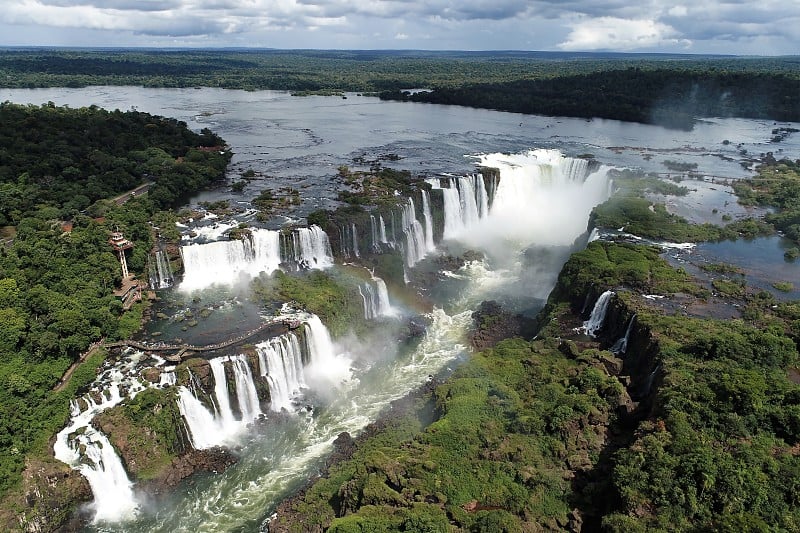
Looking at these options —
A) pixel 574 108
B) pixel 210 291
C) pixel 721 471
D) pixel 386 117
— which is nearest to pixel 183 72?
pixel 386 117

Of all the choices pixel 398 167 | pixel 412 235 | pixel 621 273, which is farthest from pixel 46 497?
pixel 398 167

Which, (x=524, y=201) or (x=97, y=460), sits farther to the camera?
(x=524, y=201)

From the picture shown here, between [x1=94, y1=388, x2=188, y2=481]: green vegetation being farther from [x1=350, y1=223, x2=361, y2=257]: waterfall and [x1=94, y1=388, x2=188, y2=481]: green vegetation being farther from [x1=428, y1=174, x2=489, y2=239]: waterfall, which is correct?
[x1=428, y1=174, x2=489, y2=239]: waterfall

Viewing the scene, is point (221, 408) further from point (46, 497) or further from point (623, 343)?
point (623, 343)

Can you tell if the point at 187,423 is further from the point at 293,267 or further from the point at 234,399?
the point at 293,267

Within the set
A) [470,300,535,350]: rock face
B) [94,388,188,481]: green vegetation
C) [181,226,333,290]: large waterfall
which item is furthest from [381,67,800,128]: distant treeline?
[94,388,188,481]: green vegetation

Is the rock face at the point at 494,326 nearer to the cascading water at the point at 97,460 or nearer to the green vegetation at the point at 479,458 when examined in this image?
the green vegetation at the point at 479,458
